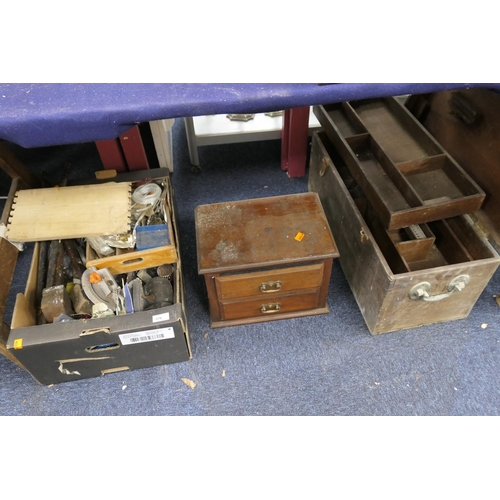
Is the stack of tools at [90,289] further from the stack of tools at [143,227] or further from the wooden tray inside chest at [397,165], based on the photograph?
the wooden tray inside chest at [397,165]

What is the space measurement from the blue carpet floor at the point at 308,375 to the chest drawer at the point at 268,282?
0.55 ft

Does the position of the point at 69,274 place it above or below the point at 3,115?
below

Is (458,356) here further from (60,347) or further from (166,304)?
(60,347)

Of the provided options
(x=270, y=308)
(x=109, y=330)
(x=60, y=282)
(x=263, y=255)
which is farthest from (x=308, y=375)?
(x=60, y=282)

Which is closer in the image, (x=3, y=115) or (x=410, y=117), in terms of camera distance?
(x=3, y=115)

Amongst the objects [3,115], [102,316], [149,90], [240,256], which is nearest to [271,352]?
[240,256]

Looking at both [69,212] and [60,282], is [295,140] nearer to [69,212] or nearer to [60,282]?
[69,212]

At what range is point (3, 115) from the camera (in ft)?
2.76

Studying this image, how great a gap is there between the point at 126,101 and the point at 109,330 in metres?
0.57

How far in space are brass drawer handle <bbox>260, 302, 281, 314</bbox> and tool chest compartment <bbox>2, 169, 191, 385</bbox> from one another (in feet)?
0.84

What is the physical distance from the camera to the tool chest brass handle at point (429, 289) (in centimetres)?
108

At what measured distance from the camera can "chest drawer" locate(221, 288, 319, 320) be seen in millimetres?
1229

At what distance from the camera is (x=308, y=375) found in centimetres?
120

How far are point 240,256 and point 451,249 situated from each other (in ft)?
2.15
